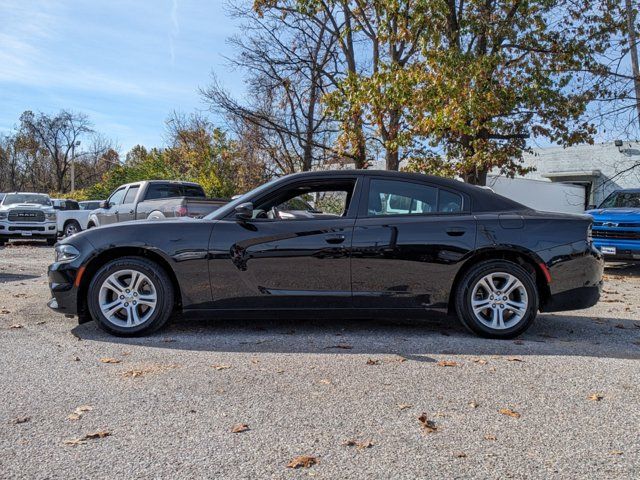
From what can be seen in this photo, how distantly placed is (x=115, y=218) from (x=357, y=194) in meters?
10.5

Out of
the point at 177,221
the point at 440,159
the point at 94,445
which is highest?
the point at 440,159

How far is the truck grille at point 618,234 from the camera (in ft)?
36.3

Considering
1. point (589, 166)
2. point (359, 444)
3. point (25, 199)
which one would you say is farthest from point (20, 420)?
point (589, 166)

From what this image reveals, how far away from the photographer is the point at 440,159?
16.2m

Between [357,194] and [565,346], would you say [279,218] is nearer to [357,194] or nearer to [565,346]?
[357,194]

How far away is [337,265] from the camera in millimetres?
5219

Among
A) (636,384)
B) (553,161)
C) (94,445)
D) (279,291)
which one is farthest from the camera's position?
(553,161)

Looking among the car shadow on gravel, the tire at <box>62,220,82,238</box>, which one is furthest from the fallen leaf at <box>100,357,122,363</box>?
the tire at <box>62,220,82,238</box>

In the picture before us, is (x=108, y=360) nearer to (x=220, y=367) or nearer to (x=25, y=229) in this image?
(x=220, y=367)

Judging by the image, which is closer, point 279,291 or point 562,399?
point 562,399

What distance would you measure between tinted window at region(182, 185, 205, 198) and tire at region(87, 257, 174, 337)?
33.1ft

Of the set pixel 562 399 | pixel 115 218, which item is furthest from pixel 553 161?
pixel 562 399

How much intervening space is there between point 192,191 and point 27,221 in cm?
650

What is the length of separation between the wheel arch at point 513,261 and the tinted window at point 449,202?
1.55ft
